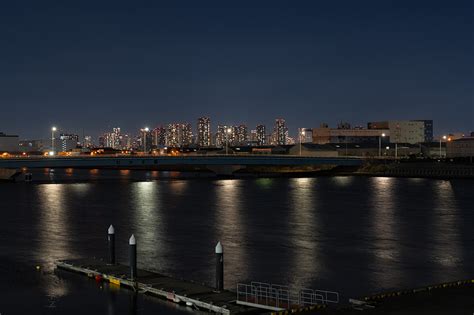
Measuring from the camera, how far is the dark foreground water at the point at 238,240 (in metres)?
27.6

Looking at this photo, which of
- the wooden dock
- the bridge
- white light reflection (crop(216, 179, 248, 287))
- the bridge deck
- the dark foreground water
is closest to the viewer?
the wooden dock

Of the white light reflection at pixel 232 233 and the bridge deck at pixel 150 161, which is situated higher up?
the bridge deck at pixel 150 161

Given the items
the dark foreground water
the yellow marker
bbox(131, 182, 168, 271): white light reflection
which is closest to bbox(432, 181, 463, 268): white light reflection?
the dark foreground water

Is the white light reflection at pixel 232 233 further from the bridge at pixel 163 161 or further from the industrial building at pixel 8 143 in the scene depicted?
the industrial building at pixel 8 143

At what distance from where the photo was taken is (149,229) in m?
47.8

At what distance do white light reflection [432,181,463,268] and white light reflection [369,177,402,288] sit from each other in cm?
223

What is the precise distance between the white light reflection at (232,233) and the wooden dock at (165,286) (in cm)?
282

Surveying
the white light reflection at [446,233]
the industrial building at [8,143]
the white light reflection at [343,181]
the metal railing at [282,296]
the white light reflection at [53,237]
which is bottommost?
the white light reflection at [343,181]

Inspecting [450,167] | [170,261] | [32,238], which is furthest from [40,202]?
[450,167]

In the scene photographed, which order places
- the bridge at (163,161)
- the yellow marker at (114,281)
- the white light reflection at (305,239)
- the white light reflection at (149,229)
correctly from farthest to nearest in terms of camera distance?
the bridge at (163,161) → the white light reflection at (149,229) → the white light reflection at (305,239) → the yellow marker at (114,281)

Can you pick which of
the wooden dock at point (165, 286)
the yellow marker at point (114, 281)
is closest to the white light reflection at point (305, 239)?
the wooden dock at point (165, 286)

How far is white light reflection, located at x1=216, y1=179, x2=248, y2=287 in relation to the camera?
1198 inches

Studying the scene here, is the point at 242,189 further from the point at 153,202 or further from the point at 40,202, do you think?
the point at 40,202

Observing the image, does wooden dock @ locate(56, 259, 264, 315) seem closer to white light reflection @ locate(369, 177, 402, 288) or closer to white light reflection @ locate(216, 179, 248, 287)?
white light reflection @ locate(216, 179, 248, 287)
